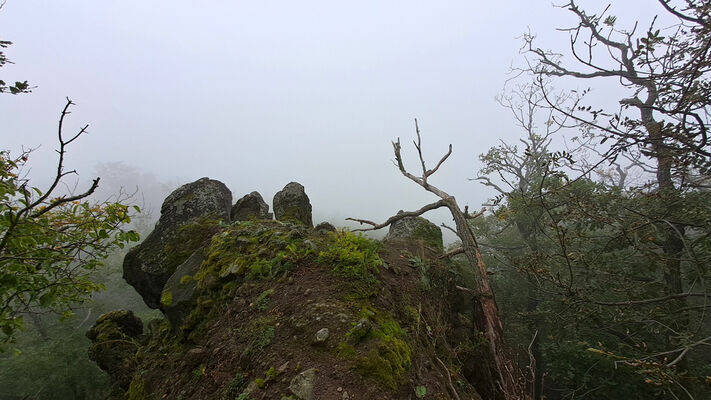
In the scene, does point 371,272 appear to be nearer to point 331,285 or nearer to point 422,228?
point 331,285

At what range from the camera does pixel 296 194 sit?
8.20m

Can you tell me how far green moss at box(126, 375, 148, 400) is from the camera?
301 cm

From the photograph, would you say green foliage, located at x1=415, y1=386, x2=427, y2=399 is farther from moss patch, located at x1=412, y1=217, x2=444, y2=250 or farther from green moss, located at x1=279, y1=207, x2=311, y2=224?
green moss, located at x1=279, y1=207, x2=311, y2=224

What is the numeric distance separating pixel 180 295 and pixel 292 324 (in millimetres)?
2103

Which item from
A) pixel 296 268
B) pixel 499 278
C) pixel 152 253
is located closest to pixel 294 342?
pixel 296 268

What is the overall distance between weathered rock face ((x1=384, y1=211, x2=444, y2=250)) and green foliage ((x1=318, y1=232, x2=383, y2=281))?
11.9ft

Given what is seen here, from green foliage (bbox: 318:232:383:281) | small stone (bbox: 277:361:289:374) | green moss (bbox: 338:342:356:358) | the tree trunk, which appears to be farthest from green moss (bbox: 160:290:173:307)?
the tree trunk

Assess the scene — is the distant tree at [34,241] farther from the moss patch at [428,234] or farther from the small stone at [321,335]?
the moss patch at [428,234]

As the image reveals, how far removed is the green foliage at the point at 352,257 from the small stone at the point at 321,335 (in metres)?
0.84

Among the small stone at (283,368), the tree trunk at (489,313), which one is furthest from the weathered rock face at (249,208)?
the small stone at (283,368)

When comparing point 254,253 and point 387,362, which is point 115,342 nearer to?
point 254,253

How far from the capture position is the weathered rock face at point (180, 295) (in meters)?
3.83

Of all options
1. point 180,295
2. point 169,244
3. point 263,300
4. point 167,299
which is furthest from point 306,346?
point 169,244

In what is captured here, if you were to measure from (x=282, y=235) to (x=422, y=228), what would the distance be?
15.1 ft
